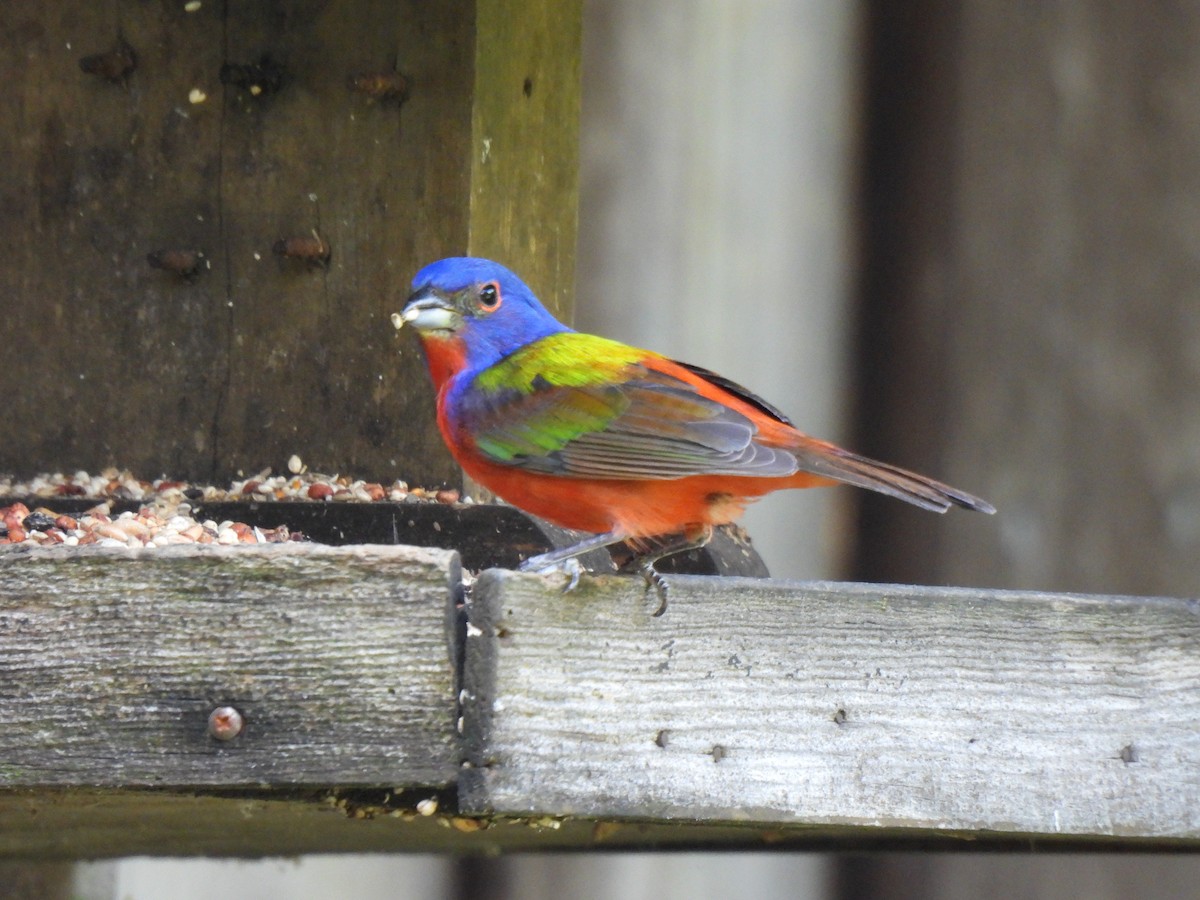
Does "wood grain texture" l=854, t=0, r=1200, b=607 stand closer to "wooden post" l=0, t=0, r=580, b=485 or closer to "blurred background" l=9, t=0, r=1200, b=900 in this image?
"blurred background" l=9, t=0, r=1200, b=900

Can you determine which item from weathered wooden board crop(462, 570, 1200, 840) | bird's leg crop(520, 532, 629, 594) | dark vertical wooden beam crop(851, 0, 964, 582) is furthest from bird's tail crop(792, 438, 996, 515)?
dark vertical wooden beam crop(851, 0, 964, 582)

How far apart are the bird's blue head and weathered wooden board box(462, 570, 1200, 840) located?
3.23 feet

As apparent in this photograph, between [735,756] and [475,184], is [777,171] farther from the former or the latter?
[735,756]

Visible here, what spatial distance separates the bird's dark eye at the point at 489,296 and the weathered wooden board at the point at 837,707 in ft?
3.39

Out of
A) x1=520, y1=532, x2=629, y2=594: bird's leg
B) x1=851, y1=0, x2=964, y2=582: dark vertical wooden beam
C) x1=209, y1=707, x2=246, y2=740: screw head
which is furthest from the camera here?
x1=851, y1=0, x2=964, y2=582: dark vertical wooden beam

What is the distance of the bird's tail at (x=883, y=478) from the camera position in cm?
241

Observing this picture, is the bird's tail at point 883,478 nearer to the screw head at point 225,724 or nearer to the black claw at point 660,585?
the black claw at point 660,585

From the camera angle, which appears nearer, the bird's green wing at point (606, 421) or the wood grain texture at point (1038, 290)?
the bird's green wing at point (606, 421)

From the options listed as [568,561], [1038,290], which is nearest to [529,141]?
[1038,290]

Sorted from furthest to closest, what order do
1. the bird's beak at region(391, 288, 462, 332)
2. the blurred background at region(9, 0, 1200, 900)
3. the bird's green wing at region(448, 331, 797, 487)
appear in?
the blurred background at region(9, 0, 1200, 900)
the bird's beak at region(391, 288, 462, 332)
the bird's green wing at region(448, 331, 797, 487)

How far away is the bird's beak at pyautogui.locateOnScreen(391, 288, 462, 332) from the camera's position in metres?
2.92

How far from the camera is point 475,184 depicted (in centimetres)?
306

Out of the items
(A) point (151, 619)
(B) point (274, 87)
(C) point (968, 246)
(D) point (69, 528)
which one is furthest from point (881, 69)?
(A) point (151, 619)

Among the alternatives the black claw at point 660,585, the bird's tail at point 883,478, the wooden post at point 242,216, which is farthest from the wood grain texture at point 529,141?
the black claw at point 660,585
